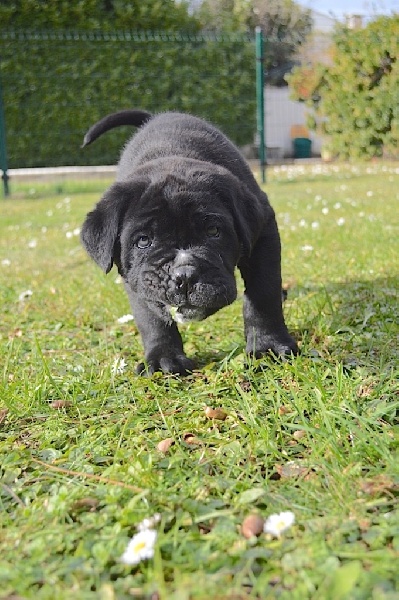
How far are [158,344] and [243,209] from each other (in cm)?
66

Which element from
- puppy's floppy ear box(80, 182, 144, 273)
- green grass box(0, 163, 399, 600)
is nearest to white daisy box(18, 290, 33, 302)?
green grass box(0, 163, 399, 600)

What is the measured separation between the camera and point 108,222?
248 cm

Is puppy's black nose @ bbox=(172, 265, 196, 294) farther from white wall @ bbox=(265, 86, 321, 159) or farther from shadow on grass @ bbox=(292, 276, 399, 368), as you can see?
white wall @ bbox=(265, 86, 321, 159)

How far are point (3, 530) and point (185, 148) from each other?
1.90m

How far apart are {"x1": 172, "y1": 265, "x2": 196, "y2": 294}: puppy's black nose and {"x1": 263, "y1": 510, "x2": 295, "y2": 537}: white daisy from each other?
0.98 metres

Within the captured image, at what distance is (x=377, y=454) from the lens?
1689mm

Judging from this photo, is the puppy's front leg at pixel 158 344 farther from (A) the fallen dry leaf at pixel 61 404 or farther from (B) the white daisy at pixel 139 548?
(B) the white daisy at pixel 139 548

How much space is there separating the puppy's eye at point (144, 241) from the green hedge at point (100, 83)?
9.89 metres

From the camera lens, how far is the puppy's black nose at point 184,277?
222cm

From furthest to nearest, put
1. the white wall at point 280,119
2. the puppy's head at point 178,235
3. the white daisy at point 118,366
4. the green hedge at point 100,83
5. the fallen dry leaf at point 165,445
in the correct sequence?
the white wall at point 280,119 < the green hedge at point 100,83 < the white daisy at point 118,366 < the puppy's head at point 178,235 < the fallen dry leaf at point 165,445

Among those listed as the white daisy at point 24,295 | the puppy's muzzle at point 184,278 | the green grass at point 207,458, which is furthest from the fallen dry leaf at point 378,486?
the white daisy at point 24,295

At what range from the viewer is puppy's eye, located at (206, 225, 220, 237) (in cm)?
241

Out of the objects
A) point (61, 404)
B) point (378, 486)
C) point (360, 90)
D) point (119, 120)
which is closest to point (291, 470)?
point (378, 486)

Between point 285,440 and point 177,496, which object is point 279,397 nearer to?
point 285,440
